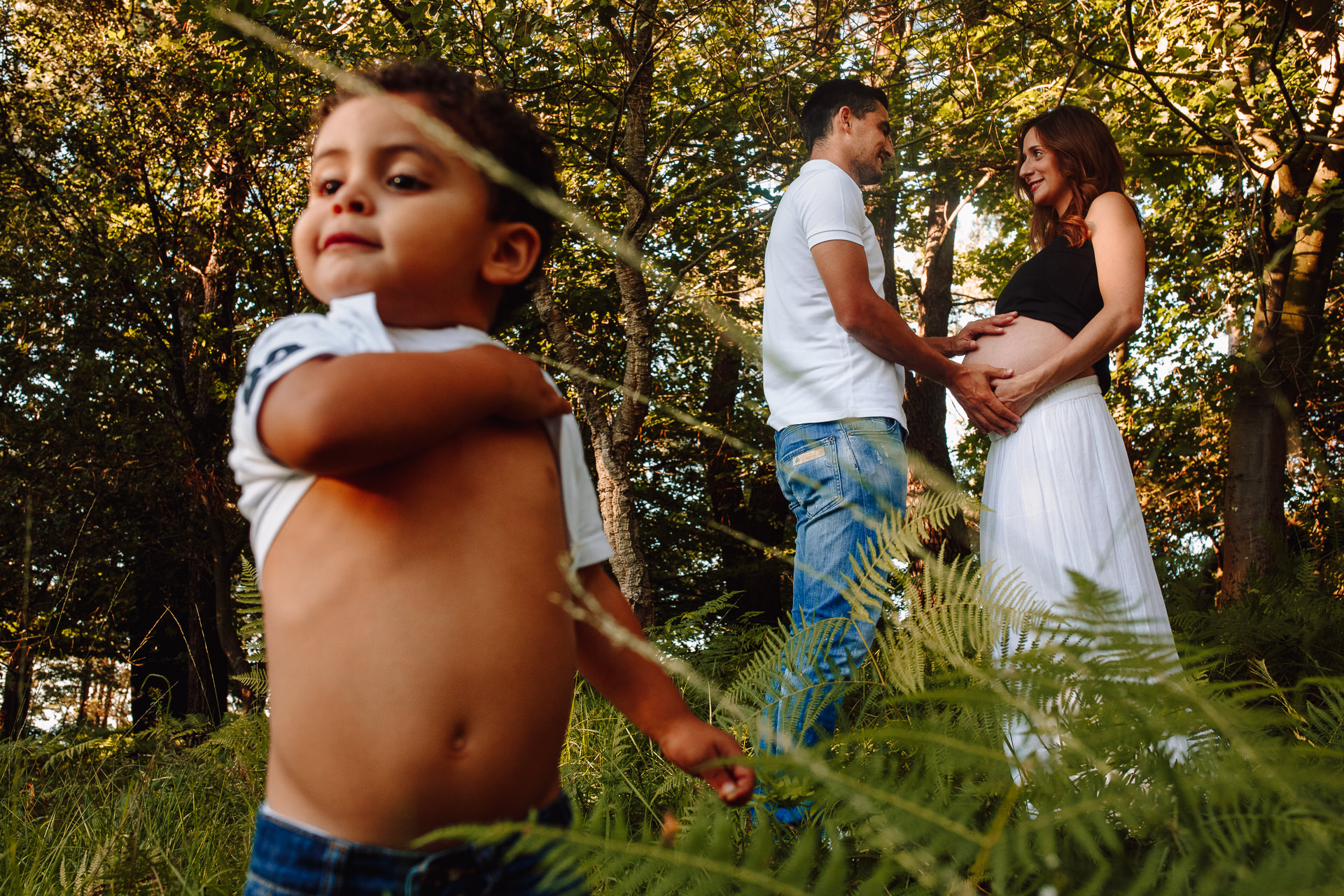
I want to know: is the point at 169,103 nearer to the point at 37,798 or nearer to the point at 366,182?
the point at 37,798

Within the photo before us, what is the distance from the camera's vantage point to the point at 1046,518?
2.50 metres

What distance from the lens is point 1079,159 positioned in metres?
2.83

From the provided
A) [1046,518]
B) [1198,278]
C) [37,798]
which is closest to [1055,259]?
[1046,518]

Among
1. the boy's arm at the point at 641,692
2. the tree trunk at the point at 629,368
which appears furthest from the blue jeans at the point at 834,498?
the tree trunk at the point at 629,368

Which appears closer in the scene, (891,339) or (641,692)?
(641,692)

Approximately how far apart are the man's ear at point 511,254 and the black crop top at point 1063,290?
1913 millimetres

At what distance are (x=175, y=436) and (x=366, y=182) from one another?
9.38 metres

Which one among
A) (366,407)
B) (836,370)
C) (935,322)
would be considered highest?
(935,322)

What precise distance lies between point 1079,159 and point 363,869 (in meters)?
2.82

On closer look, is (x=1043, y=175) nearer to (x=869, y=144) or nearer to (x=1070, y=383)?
(x=869, y=144)

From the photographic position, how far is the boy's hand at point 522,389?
1.11 meters

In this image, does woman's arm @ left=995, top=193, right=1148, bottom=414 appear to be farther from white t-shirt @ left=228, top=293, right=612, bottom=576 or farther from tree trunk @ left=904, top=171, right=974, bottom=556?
tree trunk @ left=904, top=171, right=974, bottom=556

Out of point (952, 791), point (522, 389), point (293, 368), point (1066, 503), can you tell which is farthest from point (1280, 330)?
point (293, 368)

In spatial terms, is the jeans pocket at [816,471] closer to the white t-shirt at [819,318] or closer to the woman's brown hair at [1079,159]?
the white t-shirt at [819,318]
